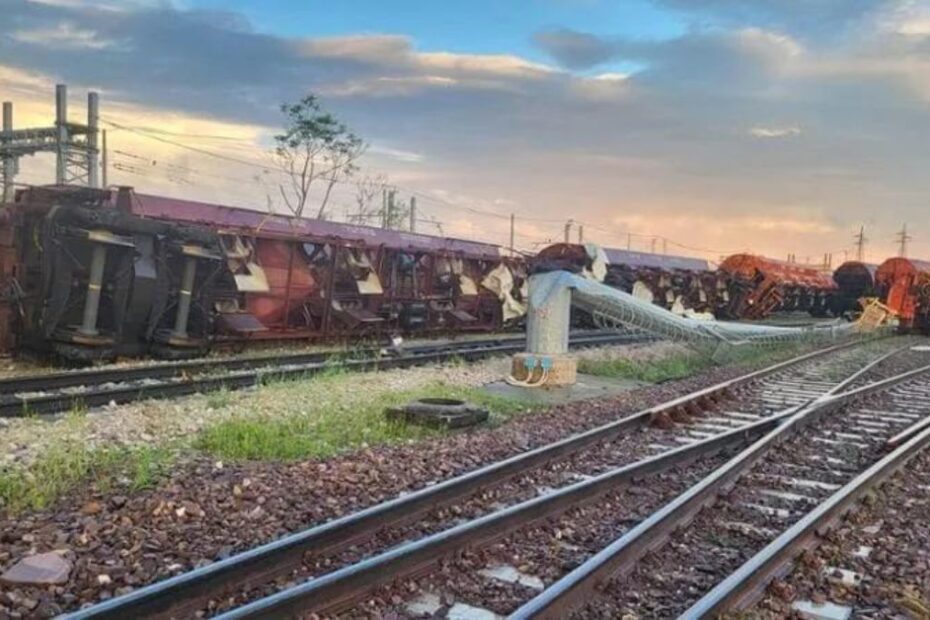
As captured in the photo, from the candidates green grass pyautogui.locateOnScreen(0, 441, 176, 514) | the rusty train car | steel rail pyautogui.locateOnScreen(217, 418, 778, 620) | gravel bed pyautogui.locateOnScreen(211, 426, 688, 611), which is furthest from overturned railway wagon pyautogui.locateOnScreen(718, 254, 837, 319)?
green grass pyautogui.locateOnScreen(0, 441, 176, 514)

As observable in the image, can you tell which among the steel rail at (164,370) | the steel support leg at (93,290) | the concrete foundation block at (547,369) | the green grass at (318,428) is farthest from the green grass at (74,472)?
the concrete foundation block at (547,369)

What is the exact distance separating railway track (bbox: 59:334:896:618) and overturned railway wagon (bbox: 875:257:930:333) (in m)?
20.9

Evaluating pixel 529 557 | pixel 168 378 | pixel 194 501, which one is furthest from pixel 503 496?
pixel 168 378

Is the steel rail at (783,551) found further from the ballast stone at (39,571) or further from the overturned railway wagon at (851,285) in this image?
the overturned railway wagon at (851,285)

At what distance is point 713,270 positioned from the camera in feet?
103

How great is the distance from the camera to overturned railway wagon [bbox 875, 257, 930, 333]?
2719 cm

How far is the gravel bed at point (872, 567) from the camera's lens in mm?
3969

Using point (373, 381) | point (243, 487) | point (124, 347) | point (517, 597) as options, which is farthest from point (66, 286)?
point (517, 597)

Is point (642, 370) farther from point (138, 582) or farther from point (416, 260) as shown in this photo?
point (138, 582)

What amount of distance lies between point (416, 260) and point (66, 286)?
8416 mm

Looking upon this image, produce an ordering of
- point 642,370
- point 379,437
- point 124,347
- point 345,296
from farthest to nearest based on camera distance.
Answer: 1. point 345,296
2. point 642,370
3. point 124,347
4. point 379,437

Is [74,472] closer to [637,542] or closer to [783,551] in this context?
[637,542]

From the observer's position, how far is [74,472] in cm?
565

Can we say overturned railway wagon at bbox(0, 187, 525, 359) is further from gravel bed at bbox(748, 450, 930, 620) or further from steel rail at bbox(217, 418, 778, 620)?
gravel bed at bbox(748, 450, 930, 620)
